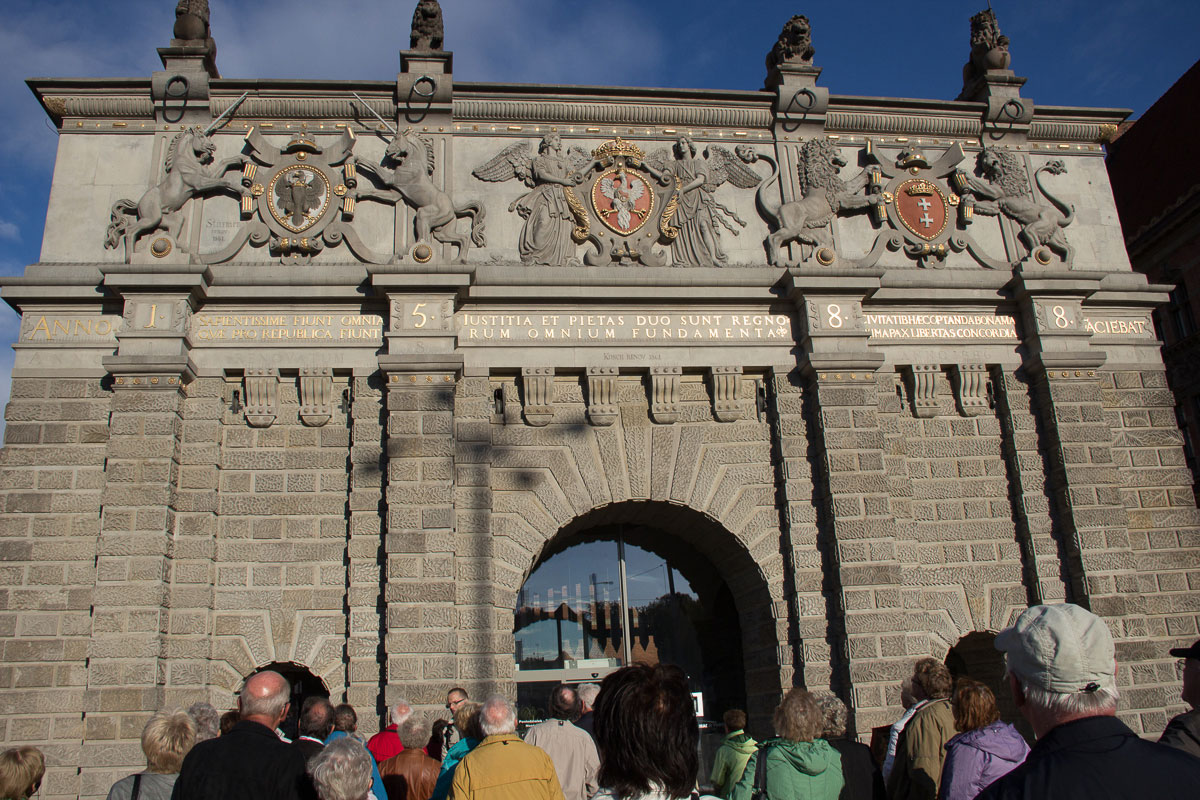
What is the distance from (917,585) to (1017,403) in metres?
3.25

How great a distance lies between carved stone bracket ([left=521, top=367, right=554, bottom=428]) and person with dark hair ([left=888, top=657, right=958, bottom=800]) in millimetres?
7503

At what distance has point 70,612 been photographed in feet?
35.8

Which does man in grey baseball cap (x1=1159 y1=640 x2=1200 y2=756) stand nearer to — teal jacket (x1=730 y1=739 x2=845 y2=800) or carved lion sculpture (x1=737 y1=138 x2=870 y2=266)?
teal jacket (x1=730 y1=739 x2=845 y2=800)

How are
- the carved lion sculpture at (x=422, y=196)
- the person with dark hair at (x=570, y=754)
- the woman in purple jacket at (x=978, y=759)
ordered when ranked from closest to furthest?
the woman in purple jacket at (x=978, y=759)
the person with dark hair at (x=570, y=754)
the carved lion sculpture at (x=422, y=196)

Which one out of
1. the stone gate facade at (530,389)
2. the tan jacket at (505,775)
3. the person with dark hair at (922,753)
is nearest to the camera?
the tan jacket at (505,775)

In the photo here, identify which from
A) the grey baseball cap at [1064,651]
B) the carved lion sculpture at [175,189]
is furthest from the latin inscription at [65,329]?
the grey baseball cap at [1064,651]

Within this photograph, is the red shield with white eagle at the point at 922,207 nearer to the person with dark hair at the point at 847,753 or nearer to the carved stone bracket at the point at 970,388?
the carved stone bracket at the point at 970,388

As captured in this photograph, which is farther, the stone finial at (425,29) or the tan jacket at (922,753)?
the stone finial at (425,29)

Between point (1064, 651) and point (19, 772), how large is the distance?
16.0 ft

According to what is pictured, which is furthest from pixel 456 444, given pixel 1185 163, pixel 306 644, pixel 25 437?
pixel 1185 163

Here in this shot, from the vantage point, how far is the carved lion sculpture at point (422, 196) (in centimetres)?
1287

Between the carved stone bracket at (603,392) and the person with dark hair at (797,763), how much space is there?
289 inches

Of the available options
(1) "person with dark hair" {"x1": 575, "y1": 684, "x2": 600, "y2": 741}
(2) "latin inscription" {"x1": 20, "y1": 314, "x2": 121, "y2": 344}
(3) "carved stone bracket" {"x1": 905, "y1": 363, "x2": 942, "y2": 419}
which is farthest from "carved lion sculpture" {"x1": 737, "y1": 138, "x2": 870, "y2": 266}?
(2) "latin inscription" {"x1": 20, "y1": 314, "x2": 121, "y2": 344}

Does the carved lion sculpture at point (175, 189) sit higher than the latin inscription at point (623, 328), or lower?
higher
